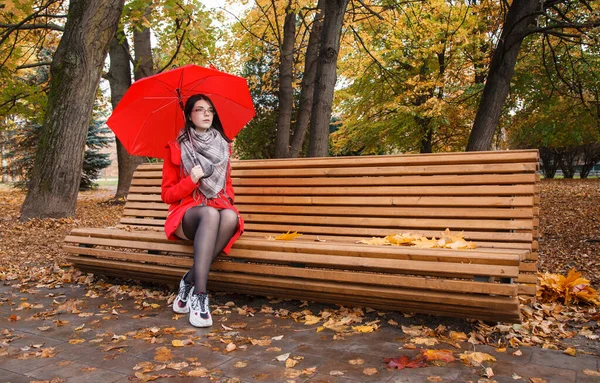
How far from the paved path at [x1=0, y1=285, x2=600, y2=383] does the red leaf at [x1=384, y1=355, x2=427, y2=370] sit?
2.0 inches

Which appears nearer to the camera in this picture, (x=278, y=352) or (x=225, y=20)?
(x=278, y=352)

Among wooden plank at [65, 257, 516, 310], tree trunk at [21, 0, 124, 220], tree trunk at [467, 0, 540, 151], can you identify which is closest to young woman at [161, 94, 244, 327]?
wooden plank at [65, 257, 516, 310]

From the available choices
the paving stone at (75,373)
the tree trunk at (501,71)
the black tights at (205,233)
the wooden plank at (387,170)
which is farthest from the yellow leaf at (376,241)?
the tree trunk at (501,71)

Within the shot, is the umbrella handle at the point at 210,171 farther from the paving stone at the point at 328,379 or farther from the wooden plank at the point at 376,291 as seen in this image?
the paving stone at the point at 328,379

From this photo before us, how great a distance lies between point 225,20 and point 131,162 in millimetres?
6228

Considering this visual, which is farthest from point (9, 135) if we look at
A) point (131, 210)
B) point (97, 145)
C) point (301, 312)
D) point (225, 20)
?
point (301, 312)

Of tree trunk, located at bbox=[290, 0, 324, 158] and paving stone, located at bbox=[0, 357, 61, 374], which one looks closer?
paving stone, located at bbox=[0, 357, 61, 374]

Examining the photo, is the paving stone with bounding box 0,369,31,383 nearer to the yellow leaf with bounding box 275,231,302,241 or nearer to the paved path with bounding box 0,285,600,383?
the paved path with bounding box 0,285,600,383

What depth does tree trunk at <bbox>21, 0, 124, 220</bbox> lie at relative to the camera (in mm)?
7465

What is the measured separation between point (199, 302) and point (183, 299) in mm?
324

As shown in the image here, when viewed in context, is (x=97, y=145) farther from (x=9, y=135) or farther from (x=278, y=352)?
(x=278, y=352)

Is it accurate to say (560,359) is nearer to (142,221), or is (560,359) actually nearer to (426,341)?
(426,341)

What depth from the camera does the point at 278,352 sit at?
3014mm

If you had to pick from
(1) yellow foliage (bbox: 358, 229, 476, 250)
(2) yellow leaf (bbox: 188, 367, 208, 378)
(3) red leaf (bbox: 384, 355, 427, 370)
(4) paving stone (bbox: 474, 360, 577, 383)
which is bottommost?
(2) yellow leaf (bbox: 188, 367, 208, 378)
